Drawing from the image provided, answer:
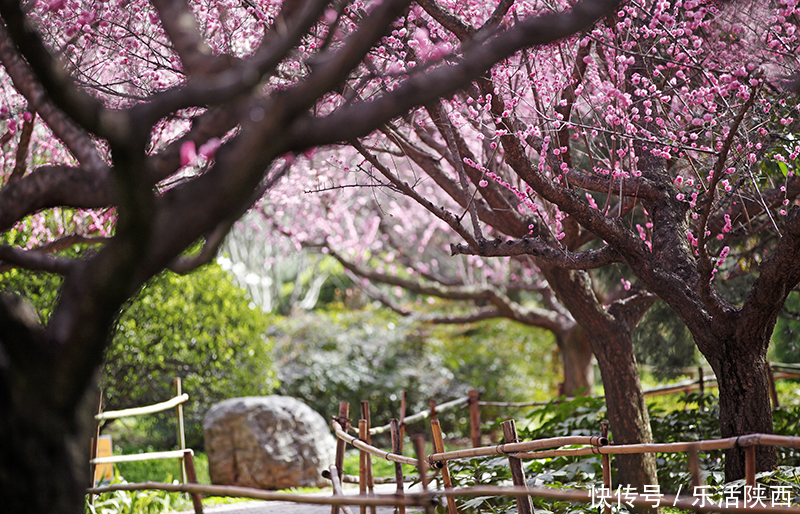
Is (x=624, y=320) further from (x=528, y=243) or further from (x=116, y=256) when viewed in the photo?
(x=116, y=256)

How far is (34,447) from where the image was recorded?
1.89 metres

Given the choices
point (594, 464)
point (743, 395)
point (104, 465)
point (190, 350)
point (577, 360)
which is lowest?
point (594, 464)

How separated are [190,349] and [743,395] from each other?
6.30 meters

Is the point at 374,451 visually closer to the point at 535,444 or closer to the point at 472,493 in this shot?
the point at 535,444

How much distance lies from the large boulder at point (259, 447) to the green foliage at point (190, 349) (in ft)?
4.03

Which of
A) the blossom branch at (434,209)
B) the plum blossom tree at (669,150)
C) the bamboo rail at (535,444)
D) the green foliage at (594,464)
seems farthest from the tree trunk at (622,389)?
the bamboo rail at (535,444)

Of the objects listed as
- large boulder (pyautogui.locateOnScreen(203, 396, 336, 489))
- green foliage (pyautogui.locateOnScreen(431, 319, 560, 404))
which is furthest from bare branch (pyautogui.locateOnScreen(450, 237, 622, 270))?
green foliage (pyautogui.locateOnScreen(431, 319, 560, 404))

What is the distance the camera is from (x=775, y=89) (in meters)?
3.77

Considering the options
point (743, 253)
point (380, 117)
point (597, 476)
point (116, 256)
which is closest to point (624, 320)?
point (597, 476)

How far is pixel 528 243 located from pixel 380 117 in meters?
2.04

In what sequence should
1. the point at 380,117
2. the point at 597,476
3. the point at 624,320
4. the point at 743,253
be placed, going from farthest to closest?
the point at 743,253, the point at 624,320, the point at 597,476, the point at 380,117

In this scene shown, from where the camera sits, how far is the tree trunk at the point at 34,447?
188 centimetres

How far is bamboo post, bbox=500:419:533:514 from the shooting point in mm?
3197

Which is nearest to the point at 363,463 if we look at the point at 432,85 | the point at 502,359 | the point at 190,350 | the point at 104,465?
the point at 432,85
